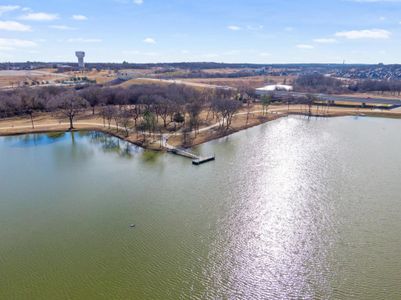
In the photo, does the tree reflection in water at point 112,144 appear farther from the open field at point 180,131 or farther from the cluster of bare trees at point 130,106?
the cluster of bare trees at point 130,106

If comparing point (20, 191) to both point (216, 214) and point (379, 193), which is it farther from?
point (379, 193)

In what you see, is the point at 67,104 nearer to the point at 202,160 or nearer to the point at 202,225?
the point at 202,160

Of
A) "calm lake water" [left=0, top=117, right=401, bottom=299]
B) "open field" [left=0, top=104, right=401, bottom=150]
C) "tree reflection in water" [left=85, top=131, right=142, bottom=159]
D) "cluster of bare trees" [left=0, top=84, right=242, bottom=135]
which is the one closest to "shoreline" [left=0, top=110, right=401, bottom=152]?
"open field" [left=0, top=104, right=401, bottom=150]

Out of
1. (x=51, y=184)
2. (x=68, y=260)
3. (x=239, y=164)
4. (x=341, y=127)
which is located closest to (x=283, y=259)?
(x=68, y=260)

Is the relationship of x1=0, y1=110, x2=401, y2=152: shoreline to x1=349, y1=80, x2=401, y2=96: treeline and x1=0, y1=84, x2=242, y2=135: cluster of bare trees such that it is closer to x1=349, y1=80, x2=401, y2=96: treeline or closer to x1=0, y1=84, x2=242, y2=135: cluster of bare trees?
x1=0, y1=84, x2=242, y2=135: cluster of bare trees

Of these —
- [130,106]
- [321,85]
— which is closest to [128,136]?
[130,106]
